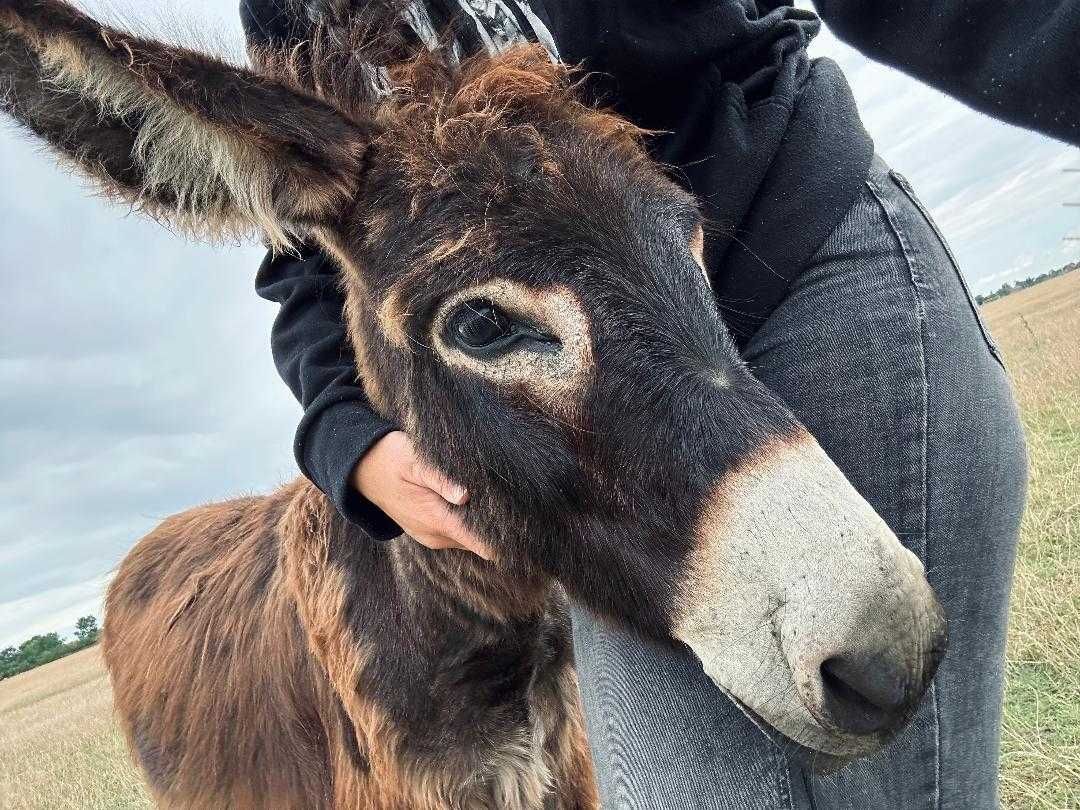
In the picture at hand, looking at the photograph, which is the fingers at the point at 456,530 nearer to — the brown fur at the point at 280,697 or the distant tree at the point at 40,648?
the brown fur at the point at 280,697

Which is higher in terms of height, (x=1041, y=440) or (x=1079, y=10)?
(x=1079, y=10)

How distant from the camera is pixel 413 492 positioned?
6.21 ft

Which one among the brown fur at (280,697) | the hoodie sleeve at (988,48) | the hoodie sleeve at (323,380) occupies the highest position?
the hoodie sleeve at (988,48)

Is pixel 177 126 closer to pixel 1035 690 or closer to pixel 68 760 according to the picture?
pixel 1035 690

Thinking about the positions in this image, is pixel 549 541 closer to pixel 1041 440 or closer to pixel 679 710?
pixel 679 710

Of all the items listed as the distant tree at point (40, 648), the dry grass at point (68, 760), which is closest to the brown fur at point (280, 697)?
the dry grass at point (68, 760)

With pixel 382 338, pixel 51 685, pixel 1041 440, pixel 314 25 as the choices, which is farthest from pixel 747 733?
pixel 51 685

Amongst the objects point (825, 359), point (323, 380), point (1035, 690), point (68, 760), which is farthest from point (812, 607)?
point (68, 760)

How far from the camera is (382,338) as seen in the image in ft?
6.36

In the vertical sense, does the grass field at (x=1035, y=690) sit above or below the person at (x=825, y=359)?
below

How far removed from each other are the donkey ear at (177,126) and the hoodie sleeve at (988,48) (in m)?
1.12

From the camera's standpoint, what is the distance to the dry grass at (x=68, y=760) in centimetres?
682

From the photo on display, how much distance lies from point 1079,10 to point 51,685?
98.7 feet

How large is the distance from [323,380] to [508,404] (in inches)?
32.6
